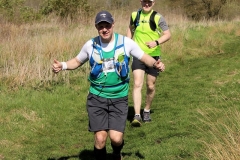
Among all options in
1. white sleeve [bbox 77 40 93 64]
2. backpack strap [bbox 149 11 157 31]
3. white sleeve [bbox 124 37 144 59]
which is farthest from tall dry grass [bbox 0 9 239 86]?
white sleeve [bbox 124 37 144 59]

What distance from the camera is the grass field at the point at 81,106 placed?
4.91m

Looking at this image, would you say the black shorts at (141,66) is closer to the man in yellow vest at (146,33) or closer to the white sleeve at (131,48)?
the man in yellow vest at (146,33)

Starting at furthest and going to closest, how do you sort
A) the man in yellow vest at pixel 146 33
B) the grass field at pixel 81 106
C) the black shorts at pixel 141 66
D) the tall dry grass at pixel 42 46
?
the tall dry grass at pixel 42 46 < the black shorts at pixel 141 66 < the man in yellow vest at pixel 146 33 < the grass field at pixel 81 106

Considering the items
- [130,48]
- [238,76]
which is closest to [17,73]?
[130,48]

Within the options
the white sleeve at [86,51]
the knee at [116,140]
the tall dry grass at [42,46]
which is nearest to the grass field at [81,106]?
the tall dry grass at [42,46]

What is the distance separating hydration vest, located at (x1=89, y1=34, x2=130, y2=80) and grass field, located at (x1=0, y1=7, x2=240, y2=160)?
1.33m

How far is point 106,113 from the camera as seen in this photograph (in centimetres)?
420

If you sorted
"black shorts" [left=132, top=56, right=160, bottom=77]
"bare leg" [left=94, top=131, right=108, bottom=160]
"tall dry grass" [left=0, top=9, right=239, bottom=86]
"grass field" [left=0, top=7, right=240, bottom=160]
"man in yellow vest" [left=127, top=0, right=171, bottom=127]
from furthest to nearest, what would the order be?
"tall dry grass" [left=0, top=9, right=239, bottom=86] → "black shorts" [left=132, top=56, right=160, bottom=77] → "man in yellow vest" [left=127, top=0, right=171, bottom=127] → "grass field" [left=0, top=7, right=240, bottom=160] → "bare leg" [left=94, top=131, right=108, bottom=160]

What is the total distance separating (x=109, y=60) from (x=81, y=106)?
11.8ft

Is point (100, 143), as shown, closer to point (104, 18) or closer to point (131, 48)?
point (131, 48)

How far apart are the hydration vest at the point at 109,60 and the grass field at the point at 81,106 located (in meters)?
1.33

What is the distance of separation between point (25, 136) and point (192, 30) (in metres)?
14.4

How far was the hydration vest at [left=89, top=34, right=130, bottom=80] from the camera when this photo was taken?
3.93m

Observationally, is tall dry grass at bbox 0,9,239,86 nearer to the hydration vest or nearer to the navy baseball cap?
the hydration vest
